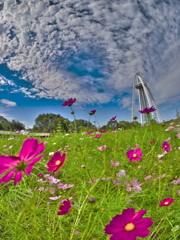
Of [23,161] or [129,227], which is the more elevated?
[23,161]

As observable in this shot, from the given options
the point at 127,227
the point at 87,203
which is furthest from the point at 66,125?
the point at 127,227

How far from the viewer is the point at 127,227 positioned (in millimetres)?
470

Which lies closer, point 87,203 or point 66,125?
point 87,203

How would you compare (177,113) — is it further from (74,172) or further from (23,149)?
(23,149)

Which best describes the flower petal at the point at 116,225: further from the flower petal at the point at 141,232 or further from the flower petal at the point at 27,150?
the flower petal at the point at 27,150

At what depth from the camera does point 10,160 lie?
437mm

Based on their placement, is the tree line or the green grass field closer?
the green grass field

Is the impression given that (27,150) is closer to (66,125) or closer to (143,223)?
(143,223)

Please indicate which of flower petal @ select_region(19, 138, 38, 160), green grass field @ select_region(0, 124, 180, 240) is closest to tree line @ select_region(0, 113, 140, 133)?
green grass field @ select_region(0, 124, 180, 240)

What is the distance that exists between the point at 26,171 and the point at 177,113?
6561 mm

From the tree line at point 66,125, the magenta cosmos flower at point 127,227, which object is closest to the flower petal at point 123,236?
the magenta cosmos flower at point 127,227

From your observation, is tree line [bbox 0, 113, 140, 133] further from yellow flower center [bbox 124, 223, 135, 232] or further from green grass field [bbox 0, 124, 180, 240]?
yellow flower center [bbox 124, 223, 135, 232]

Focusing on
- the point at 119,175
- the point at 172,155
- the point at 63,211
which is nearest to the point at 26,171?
the point at 63,211

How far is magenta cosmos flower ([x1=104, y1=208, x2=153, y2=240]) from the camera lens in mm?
442
